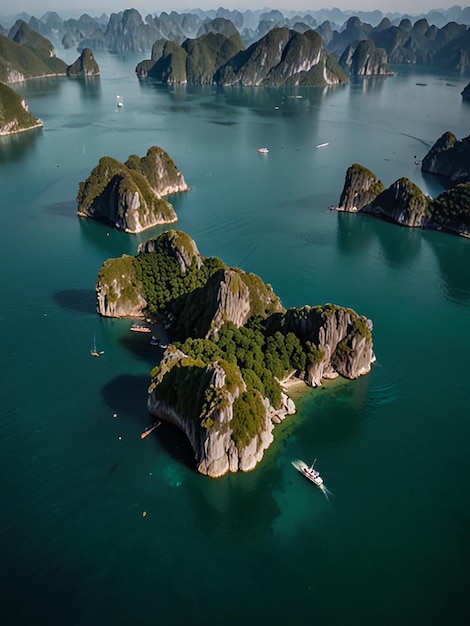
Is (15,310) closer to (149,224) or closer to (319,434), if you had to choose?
(149,224)

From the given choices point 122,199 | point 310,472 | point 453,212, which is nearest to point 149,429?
point 310,472

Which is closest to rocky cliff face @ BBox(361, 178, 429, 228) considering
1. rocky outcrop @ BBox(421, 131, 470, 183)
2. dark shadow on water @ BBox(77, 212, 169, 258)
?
rocky outcrop @ BBox(421, 131, 470, 183)

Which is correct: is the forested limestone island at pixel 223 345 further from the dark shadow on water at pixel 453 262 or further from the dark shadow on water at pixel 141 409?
the dark shadow on water at pixel 453 262

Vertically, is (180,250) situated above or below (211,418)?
above

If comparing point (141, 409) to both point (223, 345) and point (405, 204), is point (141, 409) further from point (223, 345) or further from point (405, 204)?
point (405, 204)

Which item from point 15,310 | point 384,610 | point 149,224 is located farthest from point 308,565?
point 149,224
